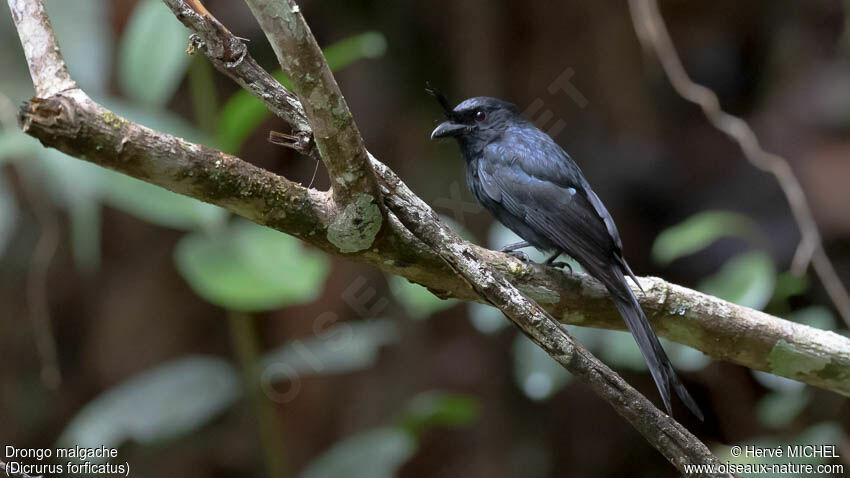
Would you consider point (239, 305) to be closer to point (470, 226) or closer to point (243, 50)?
point (243, 50)

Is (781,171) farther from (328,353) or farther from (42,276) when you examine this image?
(42,276)

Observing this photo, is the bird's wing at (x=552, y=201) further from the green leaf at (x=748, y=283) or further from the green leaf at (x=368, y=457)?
the green leaf at (x=368, y=457)

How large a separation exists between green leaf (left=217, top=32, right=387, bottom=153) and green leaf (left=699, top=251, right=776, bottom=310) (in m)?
1.58

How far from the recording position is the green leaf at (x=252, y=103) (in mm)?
2598

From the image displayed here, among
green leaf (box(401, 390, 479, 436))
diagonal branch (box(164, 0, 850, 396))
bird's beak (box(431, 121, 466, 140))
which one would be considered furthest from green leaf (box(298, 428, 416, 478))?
bird's beak (box(431, 121, 466, 140))

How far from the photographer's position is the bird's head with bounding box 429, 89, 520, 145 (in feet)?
9.98

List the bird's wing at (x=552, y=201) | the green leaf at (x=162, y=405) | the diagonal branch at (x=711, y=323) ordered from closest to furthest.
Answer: the diagonal branch at (x=711, y=323) → the bird's wing at (x=552, y=201) → the green leaf at (x=162, y=405)

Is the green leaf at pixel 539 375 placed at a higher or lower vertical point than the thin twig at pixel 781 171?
lower

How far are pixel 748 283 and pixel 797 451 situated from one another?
608mm

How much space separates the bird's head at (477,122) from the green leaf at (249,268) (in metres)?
0.78

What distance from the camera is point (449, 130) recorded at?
301cm

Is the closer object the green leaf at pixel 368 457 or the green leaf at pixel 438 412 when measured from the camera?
the green leaf at pixel 368 457

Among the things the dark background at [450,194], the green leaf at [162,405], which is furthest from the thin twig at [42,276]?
the green leaf at [162,405]

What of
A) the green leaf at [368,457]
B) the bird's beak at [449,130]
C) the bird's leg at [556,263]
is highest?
the bird's beak at [449,130]
